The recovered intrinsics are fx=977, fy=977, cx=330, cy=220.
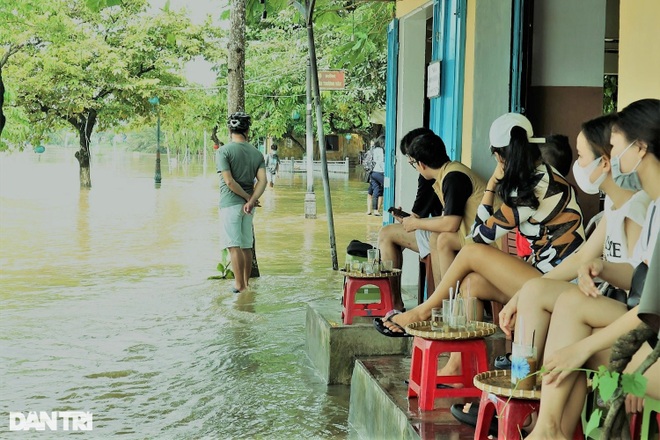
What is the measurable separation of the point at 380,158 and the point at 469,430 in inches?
641

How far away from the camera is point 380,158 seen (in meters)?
20.3

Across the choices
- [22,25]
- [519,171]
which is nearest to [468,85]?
[519,171]

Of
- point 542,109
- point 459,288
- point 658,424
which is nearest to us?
point 658,424

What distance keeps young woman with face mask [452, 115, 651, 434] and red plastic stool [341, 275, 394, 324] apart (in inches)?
103

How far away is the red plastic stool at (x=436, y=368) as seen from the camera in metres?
4.42

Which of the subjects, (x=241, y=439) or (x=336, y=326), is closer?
(x=241, y=439)

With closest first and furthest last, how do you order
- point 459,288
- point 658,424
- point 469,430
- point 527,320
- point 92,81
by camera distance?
point 658,424 → point 527,320 → point 469,430 → point 459,288 → point 92,81

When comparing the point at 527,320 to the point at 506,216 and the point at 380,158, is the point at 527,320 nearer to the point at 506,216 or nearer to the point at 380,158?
the point at 506,216

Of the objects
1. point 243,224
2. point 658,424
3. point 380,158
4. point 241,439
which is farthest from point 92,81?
point 658,424

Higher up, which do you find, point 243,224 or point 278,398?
point 243,224

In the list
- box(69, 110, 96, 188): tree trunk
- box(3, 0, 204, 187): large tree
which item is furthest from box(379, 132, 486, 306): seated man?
box(69, 110, 96, 188): tree trunk

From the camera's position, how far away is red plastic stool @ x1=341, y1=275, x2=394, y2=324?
649 centimetres
